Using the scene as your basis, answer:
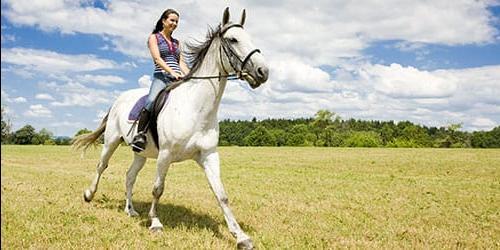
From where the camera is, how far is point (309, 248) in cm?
670

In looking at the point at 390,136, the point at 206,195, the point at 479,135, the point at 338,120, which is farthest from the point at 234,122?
the point at 206,195

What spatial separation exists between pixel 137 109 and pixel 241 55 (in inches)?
110

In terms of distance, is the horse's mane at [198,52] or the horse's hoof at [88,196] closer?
the horse's mane at [198,52]

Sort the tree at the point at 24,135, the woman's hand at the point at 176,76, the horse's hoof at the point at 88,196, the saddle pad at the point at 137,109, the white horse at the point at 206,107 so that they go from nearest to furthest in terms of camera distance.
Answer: the white horse at the point at 206,107 < the woman's hand at the point at 176,76 < the saddle pad at the point at 137,109 < the horse's hoof at the point at 88,196 < the tree at the point at 24,135

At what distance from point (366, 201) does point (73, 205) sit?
7.37m

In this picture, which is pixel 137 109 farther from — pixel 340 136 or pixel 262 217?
pixel 340 136

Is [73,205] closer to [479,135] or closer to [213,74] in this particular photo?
[213,74]

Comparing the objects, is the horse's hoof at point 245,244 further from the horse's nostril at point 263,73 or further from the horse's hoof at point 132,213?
the horse's hoof at point 132,213

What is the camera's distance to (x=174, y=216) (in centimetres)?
909

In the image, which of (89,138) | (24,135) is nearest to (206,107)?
(89,138)

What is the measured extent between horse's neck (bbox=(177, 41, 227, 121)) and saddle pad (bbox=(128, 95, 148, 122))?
1.52m

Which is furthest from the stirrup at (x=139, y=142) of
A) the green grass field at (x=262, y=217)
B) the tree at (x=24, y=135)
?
the tree at (x=24, y=135)

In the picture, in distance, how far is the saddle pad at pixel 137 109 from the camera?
8273mm

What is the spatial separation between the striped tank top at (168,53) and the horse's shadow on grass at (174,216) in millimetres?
2756
